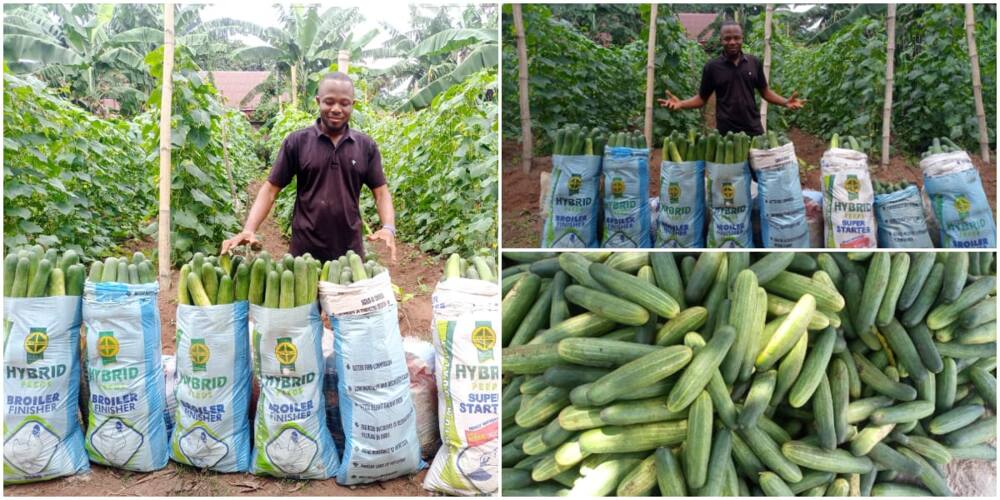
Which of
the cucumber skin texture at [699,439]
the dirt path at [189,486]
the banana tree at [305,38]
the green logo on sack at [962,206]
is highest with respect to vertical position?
the banana tree at [305,38]

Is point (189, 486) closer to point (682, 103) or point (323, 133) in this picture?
point (323, 133)

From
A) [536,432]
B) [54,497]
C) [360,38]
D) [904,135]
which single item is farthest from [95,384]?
[360,38]

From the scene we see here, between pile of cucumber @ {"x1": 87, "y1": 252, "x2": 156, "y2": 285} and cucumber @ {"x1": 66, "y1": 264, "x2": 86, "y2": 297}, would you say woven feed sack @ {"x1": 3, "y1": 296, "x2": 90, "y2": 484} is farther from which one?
pile of cucumber @ {"x1": 87, "y1": 252, "x2": 156, "y2": 285}

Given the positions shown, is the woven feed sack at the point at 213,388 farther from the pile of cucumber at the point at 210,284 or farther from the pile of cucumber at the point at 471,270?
the pile of cucumber at the point at 471,270

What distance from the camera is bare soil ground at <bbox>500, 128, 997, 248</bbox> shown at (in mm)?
3621

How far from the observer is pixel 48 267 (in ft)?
8.03

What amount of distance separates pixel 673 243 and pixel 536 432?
56.0 inches

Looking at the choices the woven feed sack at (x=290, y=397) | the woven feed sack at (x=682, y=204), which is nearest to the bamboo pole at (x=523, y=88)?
the woven feed sack at (x=682, y=204)

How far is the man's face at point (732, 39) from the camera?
3363 millimetres

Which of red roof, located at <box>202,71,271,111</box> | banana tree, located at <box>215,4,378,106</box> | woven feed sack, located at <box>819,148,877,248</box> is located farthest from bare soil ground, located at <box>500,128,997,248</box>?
red roof, located at <box>202,71,271,111</box>

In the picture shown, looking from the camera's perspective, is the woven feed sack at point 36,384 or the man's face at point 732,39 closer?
the woven feed sack at point 36,384

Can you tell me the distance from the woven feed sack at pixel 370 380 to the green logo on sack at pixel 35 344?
988mm

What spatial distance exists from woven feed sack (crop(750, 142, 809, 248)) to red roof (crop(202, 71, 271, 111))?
22001mm

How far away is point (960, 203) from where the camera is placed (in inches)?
101
